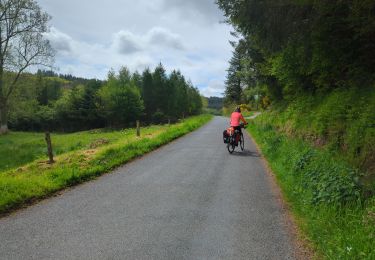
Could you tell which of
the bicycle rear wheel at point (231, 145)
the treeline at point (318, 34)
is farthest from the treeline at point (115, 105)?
the treeline at point (318, 34)

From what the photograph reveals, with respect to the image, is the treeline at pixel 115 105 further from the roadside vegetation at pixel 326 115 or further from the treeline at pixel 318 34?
the treeline at pixel 318 34

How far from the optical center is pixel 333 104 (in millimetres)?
10875

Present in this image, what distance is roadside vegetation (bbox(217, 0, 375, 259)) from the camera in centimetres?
566

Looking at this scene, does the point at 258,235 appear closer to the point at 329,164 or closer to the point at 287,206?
the point at 287,206

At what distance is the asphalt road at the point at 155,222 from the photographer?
5.15m

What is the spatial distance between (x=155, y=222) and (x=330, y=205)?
122 inches

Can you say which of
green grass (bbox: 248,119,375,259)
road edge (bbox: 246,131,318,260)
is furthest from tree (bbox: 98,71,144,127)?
road edge (bbox: 246,131,318,260)

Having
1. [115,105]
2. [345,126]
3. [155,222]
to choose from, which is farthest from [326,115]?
[115,105]

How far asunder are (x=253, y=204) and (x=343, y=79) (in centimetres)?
693

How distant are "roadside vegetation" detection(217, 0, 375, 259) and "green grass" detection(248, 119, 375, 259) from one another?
0.05ft

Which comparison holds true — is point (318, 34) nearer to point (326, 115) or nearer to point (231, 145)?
point (326, 115)

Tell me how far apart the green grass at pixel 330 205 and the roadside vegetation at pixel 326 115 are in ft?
0.05

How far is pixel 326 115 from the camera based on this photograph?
10828 mm

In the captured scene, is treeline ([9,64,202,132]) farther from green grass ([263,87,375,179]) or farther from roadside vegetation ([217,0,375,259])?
green grass ([263,87,375,179])
